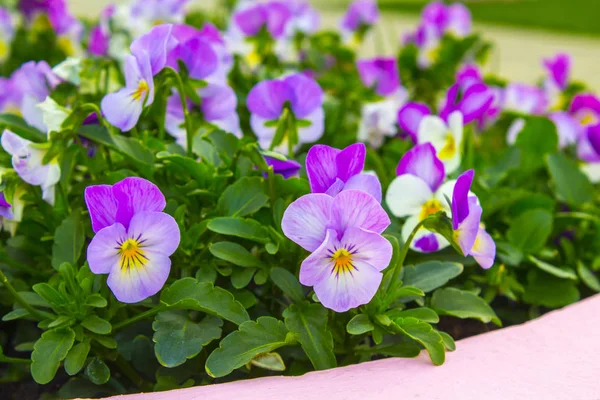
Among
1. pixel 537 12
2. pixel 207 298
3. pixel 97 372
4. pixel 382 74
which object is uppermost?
pixel 207 298

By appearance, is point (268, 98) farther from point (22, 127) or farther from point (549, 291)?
point (549, 291)

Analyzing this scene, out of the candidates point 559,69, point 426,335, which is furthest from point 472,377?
point 559,69

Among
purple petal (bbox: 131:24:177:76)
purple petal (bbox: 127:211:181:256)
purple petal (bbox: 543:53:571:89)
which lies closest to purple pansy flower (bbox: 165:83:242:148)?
purple petal (bbox: 131:24:177:76)

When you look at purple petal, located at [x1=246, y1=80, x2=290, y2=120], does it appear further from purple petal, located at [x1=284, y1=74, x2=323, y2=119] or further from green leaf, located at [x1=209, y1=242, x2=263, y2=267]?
green leaf, located at [x1=209, y1=242, x2=263, y2=267]

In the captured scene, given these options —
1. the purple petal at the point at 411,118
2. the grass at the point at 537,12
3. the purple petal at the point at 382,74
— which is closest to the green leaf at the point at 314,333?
the purple petal at the point at 411,118

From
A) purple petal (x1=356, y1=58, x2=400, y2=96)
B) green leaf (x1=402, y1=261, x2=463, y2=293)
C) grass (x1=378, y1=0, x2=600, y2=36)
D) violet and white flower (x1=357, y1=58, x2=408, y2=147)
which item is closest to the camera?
green leaf (x1=402, y1=261, x2=463, y2=293)

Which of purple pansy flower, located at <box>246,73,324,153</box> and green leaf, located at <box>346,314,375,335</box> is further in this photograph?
purple pansy flower, located at <box>246,73,324,153</box>
